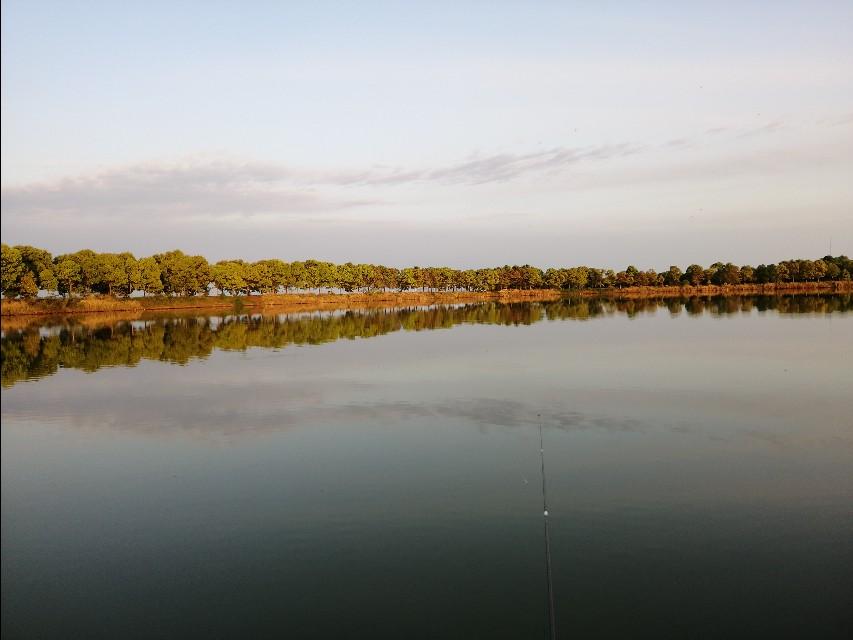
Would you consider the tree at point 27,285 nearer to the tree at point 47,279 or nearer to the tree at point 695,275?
the tree at point 47,279

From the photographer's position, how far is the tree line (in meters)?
80.6

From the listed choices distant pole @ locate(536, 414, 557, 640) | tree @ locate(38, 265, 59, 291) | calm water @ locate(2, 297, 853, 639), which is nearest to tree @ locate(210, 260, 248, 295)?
tree @ locate(38, 265, 59, 291)

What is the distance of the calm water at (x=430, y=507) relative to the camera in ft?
27.9

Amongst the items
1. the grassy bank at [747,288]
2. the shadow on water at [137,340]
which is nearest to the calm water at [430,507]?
the shadow on water at [137,340]

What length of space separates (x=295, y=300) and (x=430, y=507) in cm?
11522

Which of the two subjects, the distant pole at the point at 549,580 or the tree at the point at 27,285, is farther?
the tree at the point at 27,285

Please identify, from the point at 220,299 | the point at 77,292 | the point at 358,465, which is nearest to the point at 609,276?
the point at 220,299

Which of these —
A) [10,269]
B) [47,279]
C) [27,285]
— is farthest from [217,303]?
[10,269]

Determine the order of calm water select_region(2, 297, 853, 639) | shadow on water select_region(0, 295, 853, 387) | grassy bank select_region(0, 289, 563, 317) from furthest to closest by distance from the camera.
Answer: grassy bank select_region(0, 289, 563, 317) → shadow on water select_region(0, 295, 853, 387) → calm water select_region(2, 297, 853, 639)

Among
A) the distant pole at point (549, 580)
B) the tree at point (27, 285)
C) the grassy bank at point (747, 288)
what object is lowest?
the distant pole at point (549, 580)

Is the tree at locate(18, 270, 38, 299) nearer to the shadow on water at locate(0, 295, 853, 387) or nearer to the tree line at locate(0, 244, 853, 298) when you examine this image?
the tree line at locate(0, 244, 853, 298)

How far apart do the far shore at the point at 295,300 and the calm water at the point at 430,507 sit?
6587 centimetres

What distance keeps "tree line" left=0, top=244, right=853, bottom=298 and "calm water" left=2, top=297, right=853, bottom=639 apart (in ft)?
203

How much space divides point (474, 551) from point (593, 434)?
7.84 metres
